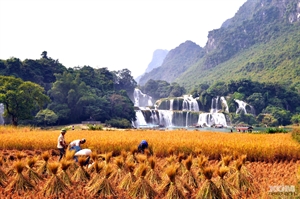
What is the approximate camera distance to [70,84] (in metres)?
53.3

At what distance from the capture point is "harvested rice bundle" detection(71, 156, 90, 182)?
8414mm

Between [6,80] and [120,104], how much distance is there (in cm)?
2521

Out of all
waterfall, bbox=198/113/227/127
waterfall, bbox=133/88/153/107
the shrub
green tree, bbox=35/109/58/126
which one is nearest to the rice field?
green tree, bbox=35/109/58/126

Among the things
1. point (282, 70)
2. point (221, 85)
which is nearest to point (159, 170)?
point (221, 85)

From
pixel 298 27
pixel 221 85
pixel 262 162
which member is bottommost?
pixel 262 162

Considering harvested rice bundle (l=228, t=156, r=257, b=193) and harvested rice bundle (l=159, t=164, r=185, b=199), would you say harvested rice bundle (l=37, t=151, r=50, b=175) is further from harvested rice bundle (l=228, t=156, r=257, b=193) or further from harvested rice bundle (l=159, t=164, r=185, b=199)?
harvested rice bundle (l=228, t=156, r=257, b=193)

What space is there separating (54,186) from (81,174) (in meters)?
1.18

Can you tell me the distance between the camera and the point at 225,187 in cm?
728

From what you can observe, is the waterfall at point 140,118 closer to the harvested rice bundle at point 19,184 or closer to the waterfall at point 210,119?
the waterfall at point 210,119

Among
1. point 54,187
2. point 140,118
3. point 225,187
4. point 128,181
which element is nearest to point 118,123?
point 140,118

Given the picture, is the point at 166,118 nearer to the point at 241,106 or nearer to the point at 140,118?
the point at 140,118

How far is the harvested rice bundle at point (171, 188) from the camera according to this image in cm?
699

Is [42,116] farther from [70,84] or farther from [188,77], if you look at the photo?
[188,77]

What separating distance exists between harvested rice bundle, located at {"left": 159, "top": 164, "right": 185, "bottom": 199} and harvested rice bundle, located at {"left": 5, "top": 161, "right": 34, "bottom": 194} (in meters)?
3.55
